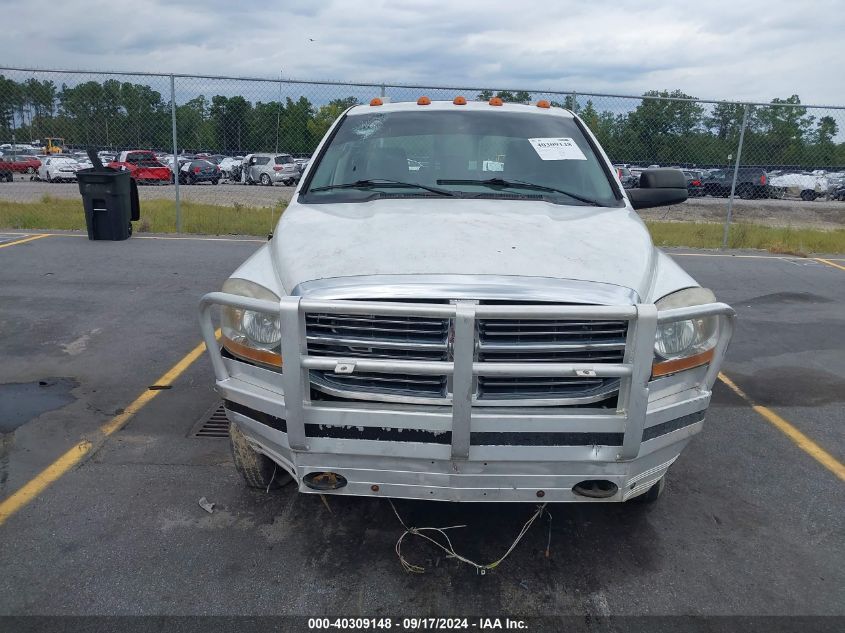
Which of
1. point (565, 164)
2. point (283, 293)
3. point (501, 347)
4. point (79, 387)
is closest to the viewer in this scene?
point (501, 347)

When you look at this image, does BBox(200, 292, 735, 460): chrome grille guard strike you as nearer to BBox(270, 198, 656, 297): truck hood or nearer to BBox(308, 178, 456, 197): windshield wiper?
BBox(270, 198, 656, 297): truck hood

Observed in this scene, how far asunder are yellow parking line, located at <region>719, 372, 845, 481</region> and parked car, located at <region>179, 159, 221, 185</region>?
24.1m

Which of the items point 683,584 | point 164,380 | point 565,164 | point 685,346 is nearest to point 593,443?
point 685,346

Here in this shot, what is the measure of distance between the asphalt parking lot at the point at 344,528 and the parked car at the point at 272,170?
46.9 ft

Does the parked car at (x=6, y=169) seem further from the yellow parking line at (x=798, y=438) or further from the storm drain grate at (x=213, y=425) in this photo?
the yellow parking line at (x=798, y=438)

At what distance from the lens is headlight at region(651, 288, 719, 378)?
2.80 m

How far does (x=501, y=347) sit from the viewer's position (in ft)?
8.73

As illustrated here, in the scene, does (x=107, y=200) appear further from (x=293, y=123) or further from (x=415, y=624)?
(x=415, y=624)

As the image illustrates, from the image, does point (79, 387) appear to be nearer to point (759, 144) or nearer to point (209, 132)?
point (209, 132)

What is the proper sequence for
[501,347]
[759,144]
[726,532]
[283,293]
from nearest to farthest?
1. [501,347]
2. [283,293]
3. [726,532]
4. [759,144]

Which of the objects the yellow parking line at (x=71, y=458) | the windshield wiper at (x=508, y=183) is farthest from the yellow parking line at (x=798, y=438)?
the yellow parking line at (x=71, y=458)

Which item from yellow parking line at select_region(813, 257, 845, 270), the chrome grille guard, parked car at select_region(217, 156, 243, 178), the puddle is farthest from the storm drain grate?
parked car at select_region(217, 156, 243, 178)

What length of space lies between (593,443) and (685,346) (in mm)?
603

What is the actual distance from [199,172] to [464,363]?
2667 centimetres
